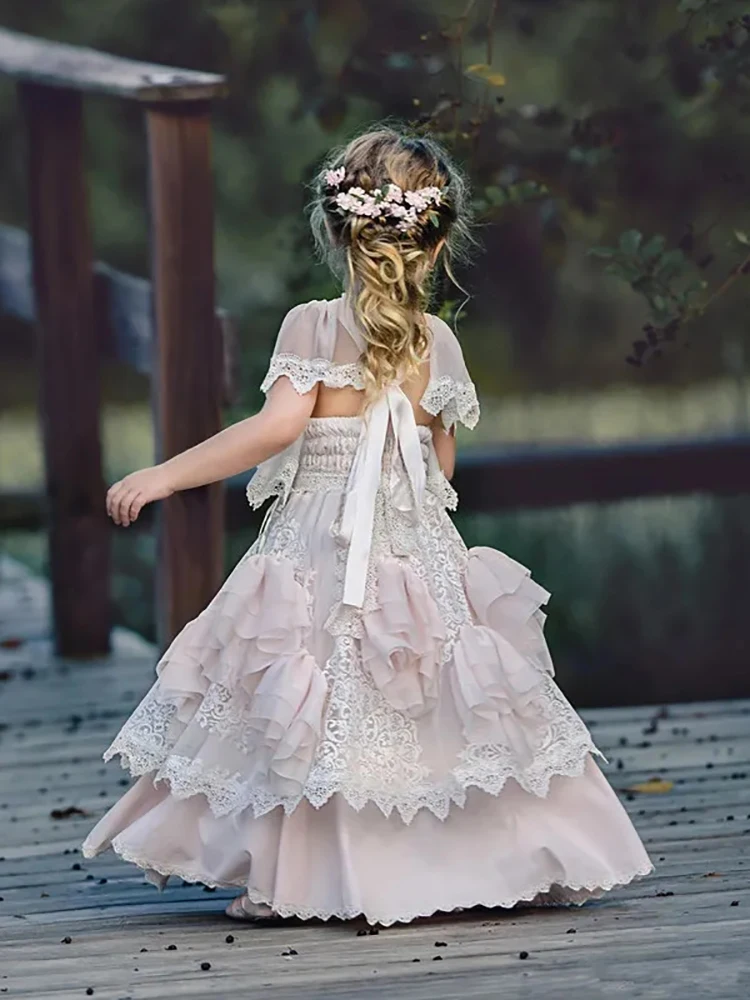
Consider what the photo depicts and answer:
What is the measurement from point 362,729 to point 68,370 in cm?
289

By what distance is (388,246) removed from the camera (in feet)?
10.2

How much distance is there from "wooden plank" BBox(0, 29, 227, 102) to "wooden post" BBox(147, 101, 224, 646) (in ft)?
0.22

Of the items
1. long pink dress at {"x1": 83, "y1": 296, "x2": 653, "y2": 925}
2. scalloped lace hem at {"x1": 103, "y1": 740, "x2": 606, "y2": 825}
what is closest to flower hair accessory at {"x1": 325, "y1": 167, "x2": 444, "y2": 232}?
long pink dress at {"x1": 83, "y1": 296, "x2": 653, "y2": 925}

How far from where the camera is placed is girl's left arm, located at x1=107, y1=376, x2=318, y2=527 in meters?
3.12

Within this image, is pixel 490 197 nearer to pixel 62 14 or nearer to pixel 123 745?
pixel 62 14

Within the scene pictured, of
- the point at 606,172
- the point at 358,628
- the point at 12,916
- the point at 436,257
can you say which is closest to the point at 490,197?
the point at 606,172

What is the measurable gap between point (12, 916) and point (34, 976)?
1.49ft

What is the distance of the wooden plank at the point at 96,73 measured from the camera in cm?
462

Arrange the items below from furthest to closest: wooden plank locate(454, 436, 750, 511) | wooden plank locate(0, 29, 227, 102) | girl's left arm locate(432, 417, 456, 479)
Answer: wooden plank locate(454, 436, 750, 511) < wooden plank locate(0, 29, 227, 102) < girl's left arm locate(432, 417, 456, 479)

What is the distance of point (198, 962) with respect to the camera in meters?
2.82

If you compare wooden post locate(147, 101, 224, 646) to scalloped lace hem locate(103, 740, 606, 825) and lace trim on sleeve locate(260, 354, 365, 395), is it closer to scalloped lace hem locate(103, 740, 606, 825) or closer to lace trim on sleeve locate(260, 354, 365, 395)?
lace trim on sleeve locate(260, 354, 365, 395)

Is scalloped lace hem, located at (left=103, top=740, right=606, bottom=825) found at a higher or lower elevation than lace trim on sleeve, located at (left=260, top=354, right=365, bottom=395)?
lower

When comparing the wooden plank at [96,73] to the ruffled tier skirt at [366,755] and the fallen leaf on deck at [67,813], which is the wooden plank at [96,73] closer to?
the fallen leaf on deck at [67,813]

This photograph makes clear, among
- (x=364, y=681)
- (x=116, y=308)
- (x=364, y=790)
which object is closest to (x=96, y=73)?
(x=116, y=308)
